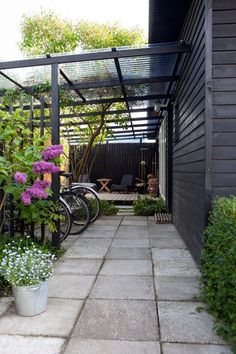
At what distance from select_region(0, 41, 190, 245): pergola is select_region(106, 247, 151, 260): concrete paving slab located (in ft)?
2.33

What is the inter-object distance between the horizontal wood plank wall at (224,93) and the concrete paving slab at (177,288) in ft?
2.96

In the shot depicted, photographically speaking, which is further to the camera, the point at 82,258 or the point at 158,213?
the point at 158,213

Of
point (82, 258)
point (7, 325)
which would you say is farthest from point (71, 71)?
point (7, 325)

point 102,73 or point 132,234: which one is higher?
point 102,73

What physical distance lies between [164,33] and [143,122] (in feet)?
18.8

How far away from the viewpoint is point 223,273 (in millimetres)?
1975

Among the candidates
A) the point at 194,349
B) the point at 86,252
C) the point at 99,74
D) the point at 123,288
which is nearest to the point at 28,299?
the point at 123,288

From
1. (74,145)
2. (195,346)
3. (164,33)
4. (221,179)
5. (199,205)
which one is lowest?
(195,346)

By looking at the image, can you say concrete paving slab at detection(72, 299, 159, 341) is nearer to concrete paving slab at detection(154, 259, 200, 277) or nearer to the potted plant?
the potted plant

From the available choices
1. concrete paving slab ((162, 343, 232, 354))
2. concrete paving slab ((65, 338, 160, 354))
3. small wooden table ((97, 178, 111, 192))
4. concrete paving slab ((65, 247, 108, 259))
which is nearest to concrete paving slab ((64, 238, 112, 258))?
concrete paving slab ((65, 247, 108, 259))

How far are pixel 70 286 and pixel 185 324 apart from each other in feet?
3.65

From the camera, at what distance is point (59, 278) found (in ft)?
10.1

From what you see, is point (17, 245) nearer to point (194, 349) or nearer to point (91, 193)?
point (194, 349)

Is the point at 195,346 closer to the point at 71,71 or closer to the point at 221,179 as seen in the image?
the point at 221,179
